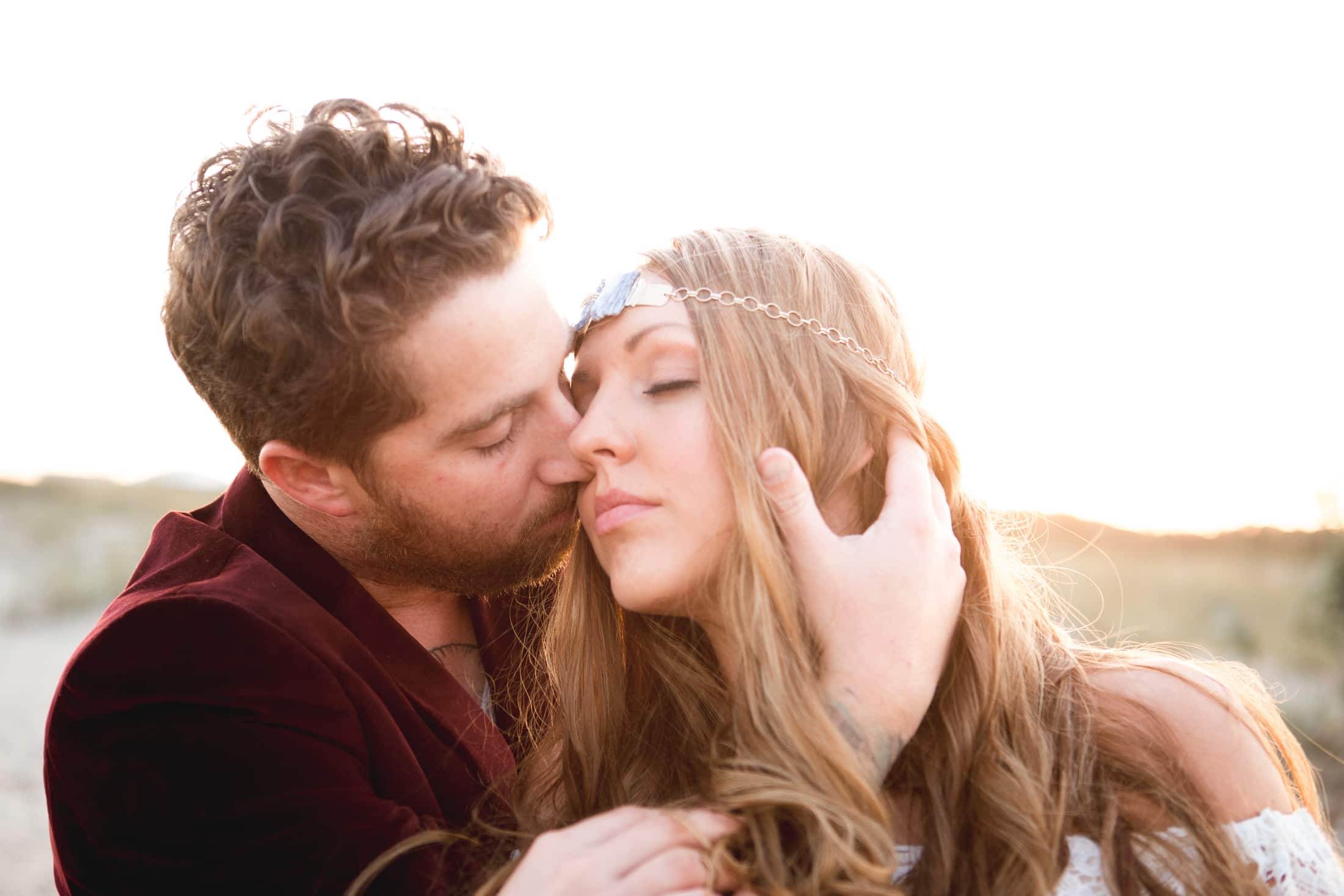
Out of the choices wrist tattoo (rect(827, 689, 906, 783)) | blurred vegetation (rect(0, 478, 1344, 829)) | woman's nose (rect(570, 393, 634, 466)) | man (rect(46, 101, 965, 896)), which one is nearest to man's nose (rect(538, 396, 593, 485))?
man (rect(46, 101, 965, 896))

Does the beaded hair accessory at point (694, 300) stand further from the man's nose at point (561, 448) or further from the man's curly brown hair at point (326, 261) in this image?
the man's curly brown hair at point (326, 261)

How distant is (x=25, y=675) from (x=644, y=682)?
12.1 meters

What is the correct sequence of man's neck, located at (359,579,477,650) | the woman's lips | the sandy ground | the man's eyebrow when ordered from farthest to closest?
the sandy ground, man's neck, located at (359,579,477,650), the man's eyebrow, the woman's lips

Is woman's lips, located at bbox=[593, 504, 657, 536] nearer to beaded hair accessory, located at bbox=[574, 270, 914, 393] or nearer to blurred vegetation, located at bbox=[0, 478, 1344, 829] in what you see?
beaded hair accessory, located at bbox=[574, 270, 914, 393]

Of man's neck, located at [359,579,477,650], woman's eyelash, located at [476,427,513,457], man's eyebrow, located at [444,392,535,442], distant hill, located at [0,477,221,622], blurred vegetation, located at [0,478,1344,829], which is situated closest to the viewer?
man's eyebrow, located at [444,392,535,442]

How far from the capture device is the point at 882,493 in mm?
2916

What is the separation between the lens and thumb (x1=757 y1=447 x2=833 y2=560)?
8.49ft

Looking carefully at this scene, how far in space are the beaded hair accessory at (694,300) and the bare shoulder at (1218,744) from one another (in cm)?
107

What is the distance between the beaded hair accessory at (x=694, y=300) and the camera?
9.22 feet

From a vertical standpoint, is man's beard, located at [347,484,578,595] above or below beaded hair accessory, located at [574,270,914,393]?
below

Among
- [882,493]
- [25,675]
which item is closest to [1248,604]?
[882,493]

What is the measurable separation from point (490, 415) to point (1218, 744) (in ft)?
7.26

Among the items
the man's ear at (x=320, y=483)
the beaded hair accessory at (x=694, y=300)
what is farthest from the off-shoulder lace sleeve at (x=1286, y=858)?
the man's ear at (x=320, y=483)

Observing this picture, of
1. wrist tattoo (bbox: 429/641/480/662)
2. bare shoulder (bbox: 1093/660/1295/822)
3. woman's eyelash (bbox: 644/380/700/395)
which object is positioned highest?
woman's eyelash (bbox: 644/380/700/395)
